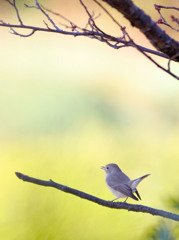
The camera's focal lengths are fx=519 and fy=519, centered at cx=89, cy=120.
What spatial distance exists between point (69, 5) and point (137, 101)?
2469 mm

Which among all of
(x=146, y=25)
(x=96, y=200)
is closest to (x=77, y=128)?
(x=96, y=200)

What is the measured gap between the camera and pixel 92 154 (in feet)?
12.3

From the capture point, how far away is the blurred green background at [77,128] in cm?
194

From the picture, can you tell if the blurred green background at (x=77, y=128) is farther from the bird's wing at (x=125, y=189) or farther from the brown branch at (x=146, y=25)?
the brown branch at (x=146, y=25)

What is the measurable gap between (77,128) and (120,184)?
2.60m

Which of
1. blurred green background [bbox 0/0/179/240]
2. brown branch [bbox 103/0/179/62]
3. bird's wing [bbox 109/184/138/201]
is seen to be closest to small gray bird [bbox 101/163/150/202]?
bird's wing [bbox 109/184/138/201]

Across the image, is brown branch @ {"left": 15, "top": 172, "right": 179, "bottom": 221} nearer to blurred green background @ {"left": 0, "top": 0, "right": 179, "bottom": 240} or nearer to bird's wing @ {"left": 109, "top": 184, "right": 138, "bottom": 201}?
blurred green background @ {"left": 0, "top": 0, "right": 179, "bottom": 240}

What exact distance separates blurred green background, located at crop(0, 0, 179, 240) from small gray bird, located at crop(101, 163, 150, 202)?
0.36 feet

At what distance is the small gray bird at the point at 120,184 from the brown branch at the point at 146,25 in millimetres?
867

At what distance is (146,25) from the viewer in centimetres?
80

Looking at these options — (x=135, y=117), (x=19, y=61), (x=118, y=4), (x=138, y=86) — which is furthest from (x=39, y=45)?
(x=118, y=4)

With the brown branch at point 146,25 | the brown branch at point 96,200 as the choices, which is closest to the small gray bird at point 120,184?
the brown branch at point 96,200

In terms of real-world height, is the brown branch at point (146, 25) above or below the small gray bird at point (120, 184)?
below

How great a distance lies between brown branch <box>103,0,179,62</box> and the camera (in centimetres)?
75
